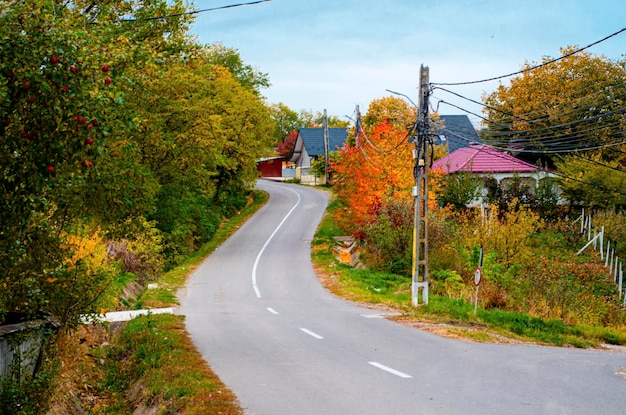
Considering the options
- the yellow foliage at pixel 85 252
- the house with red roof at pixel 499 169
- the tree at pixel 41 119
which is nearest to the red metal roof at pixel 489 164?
the house with red roof at pixel 499 169

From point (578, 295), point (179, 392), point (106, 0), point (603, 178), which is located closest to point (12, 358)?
point (179, 392)

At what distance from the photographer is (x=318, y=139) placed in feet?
305

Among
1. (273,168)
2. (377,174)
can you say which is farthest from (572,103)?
(273,168)

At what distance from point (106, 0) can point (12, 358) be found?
11439 millimetres

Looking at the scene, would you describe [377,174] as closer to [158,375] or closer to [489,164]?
[489,164]

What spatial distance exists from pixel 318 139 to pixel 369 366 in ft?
266

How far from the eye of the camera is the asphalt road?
9.96 meters

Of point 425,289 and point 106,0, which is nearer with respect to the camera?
point 106,0

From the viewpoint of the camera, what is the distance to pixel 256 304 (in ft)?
79.2

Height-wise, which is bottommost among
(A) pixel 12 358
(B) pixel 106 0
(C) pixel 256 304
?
(C) pixel 256 304

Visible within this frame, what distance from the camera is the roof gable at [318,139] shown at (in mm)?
90456

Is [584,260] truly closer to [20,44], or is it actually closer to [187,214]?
[187,214]

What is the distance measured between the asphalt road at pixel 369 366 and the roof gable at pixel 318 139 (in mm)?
65531

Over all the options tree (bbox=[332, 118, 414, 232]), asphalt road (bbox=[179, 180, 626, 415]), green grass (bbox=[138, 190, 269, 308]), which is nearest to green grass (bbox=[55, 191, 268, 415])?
asphalt road (bbox=[179, 180, 626, 415])
